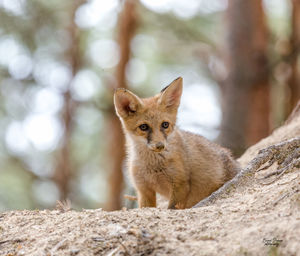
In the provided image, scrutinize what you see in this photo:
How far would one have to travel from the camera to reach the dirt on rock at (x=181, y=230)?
263cm

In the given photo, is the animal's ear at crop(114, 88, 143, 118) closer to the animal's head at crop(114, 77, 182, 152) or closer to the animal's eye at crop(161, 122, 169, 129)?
the animal's head at crop(114, 77, 182, 152)

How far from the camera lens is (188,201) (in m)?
5.32

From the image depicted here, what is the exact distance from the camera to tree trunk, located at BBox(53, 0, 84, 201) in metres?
14.4

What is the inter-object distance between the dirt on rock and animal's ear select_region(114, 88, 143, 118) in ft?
6.92

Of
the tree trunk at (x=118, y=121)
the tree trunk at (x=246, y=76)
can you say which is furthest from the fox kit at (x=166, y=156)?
the tree trunk at (x=118, y=121)

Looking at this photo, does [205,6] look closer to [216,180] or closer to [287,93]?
[287,93]

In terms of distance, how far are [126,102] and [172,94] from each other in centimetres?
65

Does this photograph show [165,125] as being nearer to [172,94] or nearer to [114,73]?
[172,94]

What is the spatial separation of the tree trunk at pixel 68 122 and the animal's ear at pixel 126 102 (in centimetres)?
915

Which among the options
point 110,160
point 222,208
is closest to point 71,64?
point 110,160

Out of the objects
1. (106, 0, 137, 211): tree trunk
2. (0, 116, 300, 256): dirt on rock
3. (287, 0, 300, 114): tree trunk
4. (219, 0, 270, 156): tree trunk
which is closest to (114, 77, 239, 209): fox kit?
(0, 116, 300, 256): dirt on rock

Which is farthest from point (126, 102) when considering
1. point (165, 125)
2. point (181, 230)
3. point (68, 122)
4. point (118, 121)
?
point (68, 122)

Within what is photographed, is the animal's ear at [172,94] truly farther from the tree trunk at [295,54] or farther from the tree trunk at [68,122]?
the tree trunk at [68,122]

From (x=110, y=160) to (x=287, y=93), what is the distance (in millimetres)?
6355
